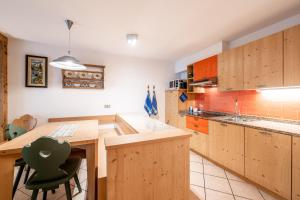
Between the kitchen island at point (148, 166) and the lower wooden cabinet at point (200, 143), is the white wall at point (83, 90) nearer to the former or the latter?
the lower wooden cabinet at point (200, 143)

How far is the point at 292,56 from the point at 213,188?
6.41 feet

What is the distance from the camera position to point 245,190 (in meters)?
1.82

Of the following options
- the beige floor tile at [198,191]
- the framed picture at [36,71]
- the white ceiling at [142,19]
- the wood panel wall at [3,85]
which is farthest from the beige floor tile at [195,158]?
the wood panel wall at [3,85]

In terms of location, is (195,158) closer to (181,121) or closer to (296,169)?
(181,121)

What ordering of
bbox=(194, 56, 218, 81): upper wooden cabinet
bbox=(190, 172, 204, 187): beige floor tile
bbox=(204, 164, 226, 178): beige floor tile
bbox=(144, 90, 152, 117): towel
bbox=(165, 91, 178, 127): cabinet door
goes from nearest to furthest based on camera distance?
1. bbox=(190, 172, 204, 187): beige floor tile
2. bbox=(204, 164, 226, 178): beige floor tile
3. bbox=(194, 56, 218, 81): upper wooden cabinet
4. bbox=(165, 91, 178, 127): cabinet door
5. bbox=(144, 90, 152, 117): towel

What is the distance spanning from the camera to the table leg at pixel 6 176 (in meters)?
1.26

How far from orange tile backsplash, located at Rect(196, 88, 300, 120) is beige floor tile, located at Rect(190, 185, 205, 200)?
158 centimetres

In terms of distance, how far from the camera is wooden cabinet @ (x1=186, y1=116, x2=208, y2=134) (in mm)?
2654

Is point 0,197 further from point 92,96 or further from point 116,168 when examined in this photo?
point 92,96

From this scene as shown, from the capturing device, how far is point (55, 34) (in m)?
2.48

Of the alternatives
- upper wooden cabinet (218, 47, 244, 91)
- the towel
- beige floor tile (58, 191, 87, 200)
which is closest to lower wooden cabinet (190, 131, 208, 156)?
upper wooden cabinet (218, 47, 244, 91)

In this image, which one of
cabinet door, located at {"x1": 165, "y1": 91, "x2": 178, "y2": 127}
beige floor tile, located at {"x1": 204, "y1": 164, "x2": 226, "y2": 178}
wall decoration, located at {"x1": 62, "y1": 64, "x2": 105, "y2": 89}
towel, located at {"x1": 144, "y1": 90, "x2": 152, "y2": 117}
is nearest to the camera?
beige floor tile, located at {"x1": 204, "y1": 164, "x2": 226, "y2": 178}

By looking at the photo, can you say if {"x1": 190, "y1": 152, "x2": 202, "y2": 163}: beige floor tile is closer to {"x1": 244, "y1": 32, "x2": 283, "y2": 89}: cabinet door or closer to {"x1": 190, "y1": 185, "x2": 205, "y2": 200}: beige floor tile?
{"x1": 190, "y1": 185, "x2": 205, "y2": 200}: beige floor tile

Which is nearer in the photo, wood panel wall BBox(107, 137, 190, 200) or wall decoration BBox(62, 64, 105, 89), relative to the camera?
wood panel wall BBox(107, 137, 190, 200)
